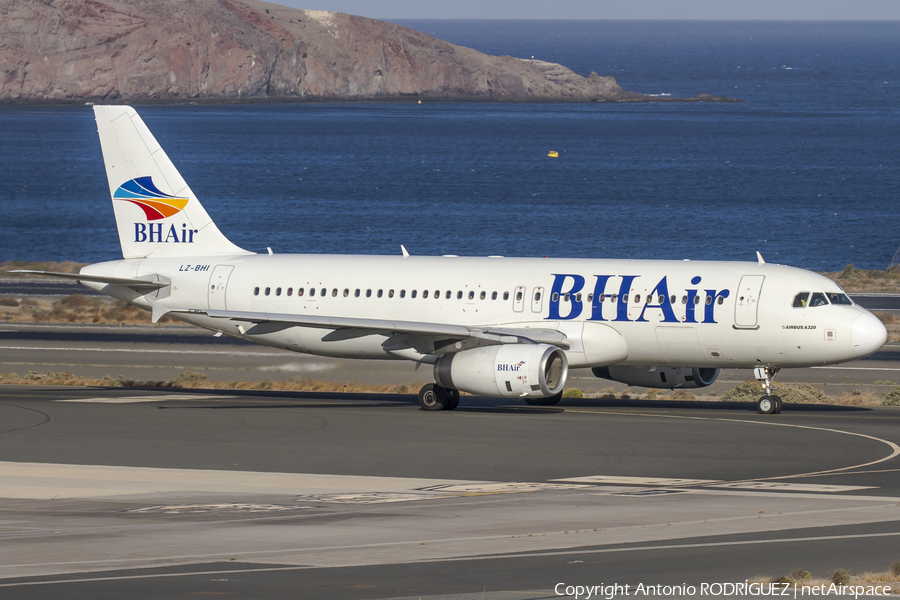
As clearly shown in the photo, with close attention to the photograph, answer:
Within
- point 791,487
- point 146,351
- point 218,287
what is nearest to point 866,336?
point 791,487

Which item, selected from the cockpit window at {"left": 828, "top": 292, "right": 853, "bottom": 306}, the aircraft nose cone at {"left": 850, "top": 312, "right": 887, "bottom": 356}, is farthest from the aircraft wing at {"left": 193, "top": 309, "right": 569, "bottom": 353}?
the aircraft nose cone at {"left": 850, "top": 312, "right": 887, "bottom": 356}

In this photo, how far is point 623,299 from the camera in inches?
1409

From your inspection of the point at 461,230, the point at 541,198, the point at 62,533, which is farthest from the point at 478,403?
the point at 541,198

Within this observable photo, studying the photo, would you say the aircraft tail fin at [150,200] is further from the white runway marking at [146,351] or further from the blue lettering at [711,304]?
the blue lettering at [711,304]

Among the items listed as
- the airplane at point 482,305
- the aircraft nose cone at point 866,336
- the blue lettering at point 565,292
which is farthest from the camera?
the blue lettering at point 565,292

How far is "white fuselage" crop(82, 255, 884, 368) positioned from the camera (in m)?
34.7

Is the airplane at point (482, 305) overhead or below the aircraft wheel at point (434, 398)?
overhead

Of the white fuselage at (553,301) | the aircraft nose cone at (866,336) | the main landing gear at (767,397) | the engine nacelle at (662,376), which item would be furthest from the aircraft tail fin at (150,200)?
the aircraft nose cone at (866,336)

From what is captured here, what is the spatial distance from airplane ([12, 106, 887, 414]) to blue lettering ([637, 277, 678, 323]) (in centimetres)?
4

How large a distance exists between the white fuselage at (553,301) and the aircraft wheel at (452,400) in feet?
4.87

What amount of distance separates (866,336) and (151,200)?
911 inches

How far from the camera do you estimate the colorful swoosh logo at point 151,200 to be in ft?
140

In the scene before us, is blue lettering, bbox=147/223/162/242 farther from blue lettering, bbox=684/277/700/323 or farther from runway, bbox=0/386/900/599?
blue lettering, bbox=684/277/700/323

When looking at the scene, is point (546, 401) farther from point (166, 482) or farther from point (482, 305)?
point (166, 482)
